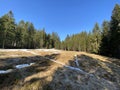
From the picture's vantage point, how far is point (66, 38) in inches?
4301

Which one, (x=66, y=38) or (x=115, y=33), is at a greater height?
(x=66, y=38)

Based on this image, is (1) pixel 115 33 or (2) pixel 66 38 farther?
(2) pixel 66 38

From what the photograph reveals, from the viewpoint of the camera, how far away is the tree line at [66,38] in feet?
131

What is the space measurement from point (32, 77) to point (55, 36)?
100 meters

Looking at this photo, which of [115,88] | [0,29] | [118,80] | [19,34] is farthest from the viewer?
[19,34]

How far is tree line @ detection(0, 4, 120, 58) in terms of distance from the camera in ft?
131

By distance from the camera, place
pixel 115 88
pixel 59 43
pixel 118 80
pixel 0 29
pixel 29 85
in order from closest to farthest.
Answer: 1. pixel 29 85
2. pixel 115 88
3. pixel 118 80
4. pixel 0 29
5. pixel 59 43

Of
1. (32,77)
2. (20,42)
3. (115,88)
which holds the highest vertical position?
(20,42)

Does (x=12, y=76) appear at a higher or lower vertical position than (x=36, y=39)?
lower

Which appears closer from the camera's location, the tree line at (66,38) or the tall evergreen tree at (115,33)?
the tall evergreen tree at (115,33)

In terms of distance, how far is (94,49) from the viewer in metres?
53.3

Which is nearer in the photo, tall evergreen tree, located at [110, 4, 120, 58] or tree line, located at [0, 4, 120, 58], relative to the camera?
tall evergreen tree, located at [110, 4, 120, 58]

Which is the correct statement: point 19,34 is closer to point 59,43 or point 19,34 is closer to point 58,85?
point 59,43

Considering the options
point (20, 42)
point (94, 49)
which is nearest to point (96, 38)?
point (94, 49)
